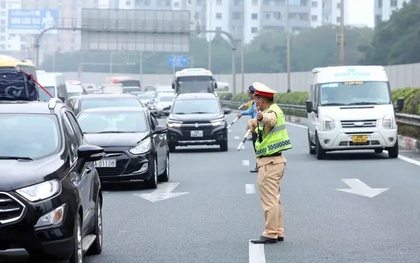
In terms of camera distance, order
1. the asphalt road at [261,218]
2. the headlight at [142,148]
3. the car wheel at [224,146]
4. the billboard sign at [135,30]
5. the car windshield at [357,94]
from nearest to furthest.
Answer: the asphalt road at [261,218] → the headlight at [142,148] → the car windshield at [357,94] → the car wheel at [224,146] → the billboard sign at [135,30]

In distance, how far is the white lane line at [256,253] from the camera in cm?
1123

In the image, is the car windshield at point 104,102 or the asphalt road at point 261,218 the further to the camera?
the car windshield at point 104,102

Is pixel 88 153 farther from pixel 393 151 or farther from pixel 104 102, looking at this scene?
pixel 104 102

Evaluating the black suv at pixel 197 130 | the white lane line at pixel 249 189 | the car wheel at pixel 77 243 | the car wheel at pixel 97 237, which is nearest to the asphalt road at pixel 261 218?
the white lane line at pixel 249 189

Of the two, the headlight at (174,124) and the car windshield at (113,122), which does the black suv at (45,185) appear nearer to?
the car windshield at (113,122)

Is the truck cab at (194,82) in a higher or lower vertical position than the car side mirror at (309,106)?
higher

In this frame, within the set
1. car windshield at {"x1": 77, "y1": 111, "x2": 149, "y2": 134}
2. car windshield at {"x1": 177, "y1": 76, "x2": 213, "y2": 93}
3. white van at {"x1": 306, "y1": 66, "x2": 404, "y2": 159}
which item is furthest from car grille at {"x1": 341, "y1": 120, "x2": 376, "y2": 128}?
Result: car windshield at {"x1": 177, "y1": 76, "x2": 213, "y2": 93}

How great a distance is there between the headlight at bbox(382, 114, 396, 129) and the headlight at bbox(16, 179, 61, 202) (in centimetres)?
1871

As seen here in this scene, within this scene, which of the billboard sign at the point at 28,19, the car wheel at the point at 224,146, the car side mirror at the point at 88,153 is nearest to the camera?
the car side mirror at the point at 88,153

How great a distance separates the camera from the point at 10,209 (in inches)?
358

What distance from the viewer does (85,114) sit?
2175cm

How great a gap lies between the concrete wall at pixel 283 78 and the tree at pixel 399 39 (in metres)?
7.44

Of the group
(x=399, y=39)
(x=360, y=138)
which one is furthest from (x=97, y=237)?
(x=399, y=39)

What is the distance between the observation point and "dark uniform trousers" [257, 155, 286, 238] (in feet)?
40.6
